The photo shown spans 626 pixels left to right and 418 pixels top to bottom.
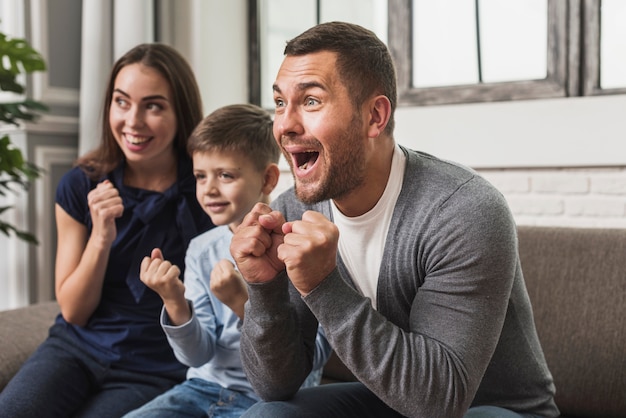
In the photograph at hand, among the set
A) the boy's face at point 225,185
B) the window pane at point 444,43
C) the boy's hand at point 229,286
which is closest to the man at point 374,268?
the boy's hand at point 229,286

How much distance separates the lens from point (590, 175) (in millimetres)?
2434

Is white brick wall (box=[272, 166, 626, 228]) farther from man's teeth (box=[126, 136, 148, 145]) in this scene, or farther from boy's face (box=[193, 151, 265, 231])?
man's teeth (box=[126, 136, 148, 145])

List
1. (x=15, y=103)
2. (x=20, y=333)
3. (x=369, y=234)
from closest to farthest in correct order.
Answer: (x=369, y=234)
(x=20, y=333)
(x=15, y=103)

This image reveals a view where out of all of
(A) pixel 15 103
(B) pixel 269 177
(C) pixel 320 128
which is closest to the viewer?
(C) pixel 320 128

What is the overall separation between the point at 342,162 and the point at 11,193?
6.78 feet

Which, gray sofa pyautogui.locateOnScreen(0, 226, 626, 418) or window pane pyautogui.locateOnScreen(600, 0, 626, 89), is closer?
gray sofa pyautogui.locateOnScreen(0, 226, 626, 418)

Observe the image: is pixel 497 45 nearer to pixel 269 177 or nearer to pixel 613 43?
pixel 613 43

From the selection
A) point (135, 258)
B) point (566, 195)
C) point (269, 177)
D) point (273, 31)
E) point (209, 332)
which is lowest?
point (209, 332)

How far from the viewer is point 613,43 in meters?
2.55

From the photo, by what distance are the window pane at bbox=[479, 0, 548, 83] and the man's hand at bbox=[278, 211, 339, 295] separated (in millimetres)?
1594

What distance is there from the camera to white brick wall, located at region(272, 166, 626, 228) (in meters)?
2.39

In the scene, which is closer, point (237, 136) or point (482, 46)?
point (237, 136)

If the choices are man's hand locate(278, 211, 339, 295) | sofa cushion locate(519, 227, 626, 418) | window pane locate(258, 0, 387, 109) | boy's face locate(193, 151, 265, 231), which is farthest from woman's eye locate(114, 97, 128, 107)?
window pane locate(258, 0, 387, 109)

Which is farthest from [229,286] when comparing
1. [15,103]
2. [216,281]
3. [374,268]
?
[15,103]
